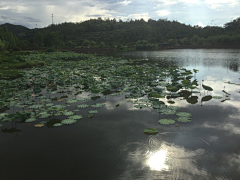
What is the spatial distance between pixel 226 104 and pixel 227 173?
13.1ft

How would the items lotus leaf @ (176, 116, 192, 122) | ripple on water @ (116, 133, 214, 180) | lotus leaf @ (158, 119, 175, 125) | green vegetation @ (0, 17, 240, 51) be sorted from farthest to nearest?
green vegetation @ (0, 17, 240, 51), lotus leaf @ (176, 116, 192, 122), lotus leaf @ (158, 119, 175, 125), ripple on water @ (116, 133, 214, 180)

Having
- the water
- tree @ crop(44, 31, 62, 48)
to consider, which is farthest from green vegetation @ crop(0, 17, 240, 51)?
the water

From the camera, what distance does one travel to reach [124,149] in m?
3.45

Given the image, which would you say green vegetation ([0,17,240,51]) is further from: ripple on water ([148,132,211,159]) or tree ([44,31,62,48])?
ripple on water ([148,132,211,159])

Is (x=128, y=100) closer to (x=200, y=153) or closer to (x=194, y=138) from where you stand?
(x=194, y=138)

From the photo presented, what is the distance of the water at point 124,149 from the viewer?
9.27 ft

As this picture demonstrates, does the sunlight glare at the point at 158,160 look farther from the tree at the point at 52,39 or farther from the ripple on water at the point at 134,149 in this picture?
the tree at the point at 52,39

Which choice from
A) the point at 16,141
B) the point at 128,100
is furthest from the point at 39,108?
the point at 128,100

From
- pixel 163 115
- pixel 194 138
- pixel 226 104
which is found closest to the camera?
pixel 194 138

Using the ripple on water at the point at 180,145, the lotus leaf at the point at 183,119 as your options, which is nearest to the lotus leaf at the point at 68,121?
the ripple on water at the point at 180,145

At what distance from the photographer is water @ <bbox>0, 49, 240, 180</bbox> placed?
2.82m

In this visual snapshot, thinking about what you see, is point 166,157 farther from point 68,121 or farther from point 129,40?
point 129,40

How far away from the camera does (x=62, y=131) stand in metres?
4.23

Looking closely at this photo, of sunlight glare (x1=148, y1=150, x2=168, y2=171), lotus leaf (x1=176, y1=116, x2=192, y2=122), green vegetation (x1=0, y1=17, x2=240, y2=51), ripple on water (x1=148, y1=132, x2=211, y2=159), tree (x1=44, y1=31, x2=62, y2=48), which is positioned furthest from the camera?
tree (x1=44, y1=31, x2=62, y2=48)
